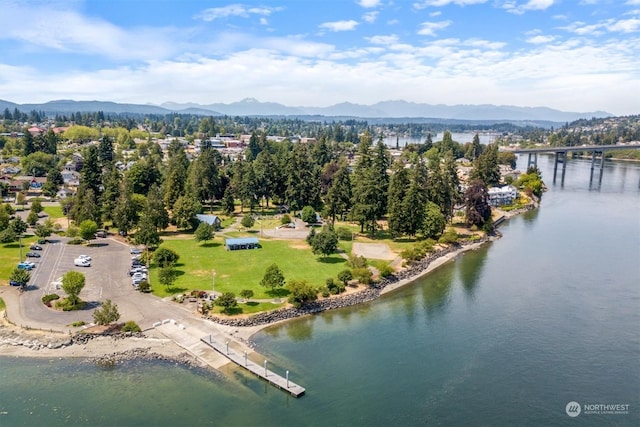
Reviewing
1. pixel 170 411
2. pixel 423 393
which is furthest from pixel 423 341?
pixel 170 411

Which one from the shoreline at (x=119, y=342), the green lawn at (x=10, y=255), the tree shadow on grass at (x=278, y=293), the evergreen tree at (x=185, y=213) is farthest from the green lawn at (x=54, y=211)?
the tree shadow on grass at (x=278, y=293)

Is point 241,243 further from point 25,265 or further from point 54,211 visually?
point 54,211

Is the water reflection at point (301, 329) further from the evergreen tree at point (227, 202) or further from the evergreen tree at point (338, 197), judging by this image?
the evergreen tree at point (227, 202)

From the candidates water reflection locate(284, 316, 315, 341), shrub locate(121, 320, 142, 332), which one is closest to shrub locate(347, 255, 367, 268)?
water reflection locate(284, 316, 315, 341)

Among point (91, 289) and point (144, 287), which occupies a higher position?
point (144, 287)

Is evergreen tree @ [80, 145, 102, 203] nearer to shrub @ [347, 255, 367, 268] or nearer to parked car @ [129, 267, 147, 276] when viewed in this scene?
parked car @ [129, 267, 147, 276]

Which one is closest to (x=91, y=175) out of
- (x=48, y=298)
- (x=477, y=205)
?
(x=48, y=298)
